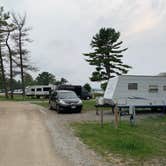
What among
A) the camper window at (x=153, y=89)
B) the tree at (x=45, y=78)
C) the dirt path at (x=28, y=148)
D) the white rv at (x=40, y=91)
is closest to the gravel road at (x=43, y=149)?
the dirt path at (x=28, y=148)

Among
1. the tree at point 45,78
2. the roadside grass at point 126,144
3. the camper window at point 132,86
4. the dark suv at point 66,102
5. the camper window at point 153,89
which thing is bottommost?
the roadside grass at point 126,144

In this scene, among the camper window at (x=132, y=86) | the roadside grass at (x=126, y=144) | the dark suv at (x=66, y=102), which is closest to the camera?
the roadside grass at (x=126, y=144)

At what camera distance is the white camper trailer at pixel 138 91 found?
28.7 m

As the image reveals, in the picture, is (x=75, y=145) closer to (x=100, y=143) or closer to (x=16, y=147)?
(x=100, y=143)

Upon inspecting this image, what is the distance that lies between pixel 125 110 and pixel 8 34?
141 feet

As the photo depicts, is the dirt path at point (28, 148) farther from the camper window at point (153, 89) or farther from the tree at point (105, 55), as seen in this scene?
the tree at point (105, 55)

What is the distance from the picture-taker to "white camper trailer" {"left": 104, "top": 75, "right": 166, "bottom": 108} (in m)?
28.7

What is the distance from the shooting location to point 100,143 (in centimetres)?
1346

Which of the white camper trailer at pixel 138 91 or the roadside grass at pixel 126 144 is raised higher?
the white camper trailer at pixel 138 91

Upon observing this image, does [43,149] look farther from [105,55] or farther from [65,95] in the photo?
[105,55]

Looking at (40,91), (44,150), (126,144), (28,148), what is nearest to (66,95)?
A: (126,144)

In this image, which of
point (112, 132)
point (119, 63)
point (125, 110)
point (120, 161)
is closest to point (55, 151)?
point (120, 161)

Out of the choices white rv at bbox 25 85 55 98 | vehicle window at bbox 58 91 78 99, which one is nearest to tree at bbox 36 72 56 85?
white rv at bbox 25 85 55 98

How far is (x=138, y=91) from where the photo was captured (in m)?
29.1
